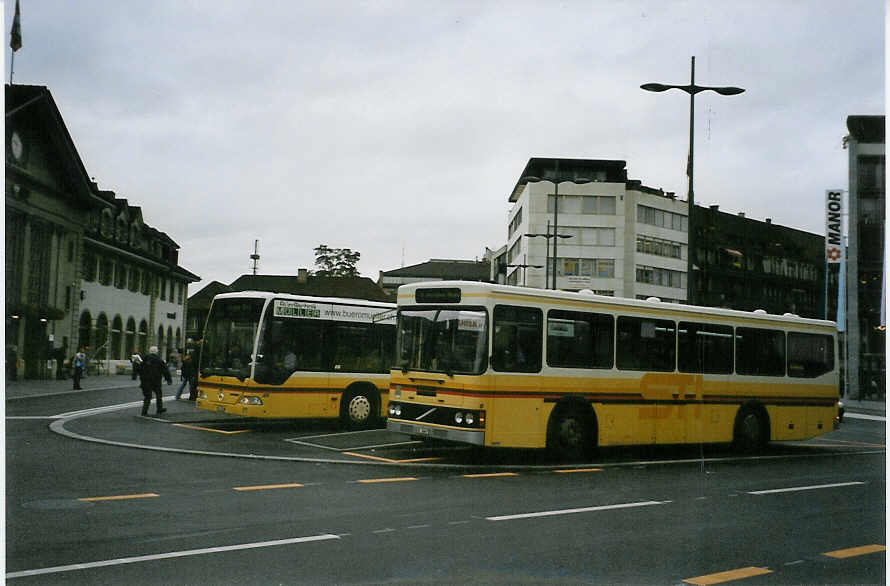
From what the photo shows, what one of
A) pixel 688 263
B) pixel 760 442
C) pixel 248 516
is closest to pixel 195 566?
pixel 248 516

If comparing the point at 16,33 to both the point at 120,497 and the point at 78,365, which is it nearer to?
the point at 120,497

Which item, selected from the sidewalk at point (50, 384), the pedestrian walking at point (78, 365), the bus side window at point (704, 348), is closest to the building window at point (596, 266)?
the bus side window at point (704, 348)

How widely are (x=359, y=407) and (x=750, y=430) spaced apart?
799cm

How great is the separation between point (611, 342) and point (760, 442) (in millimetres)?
4381

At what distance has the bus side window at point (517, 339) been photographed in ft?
48.0

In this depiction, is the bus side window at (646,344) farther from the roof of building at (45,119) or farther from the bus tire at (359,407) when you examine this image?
the roof of building at (45,119)

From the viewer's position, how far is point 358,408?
2053cm

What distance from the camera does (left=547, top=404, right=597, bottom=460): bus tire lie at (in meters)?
15.2

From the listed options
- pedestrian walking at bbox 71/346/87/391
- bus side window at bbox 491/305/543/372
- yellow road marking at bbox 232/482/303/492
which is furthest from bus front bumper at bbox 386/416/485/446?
pedestrian walking at bbox 71/346/87/391

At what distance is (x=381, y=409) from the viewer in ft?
68.6

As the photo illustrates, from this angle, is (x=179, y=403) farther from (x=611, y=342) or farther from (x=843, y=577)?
(x=843, y=577)

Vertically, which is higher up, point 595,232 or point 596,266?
point 595,232

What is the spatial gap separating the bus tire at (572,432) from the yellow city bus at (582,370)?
2cm

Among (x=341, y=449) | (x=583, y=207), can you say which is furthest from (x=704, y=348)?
(x=583, y=207)
